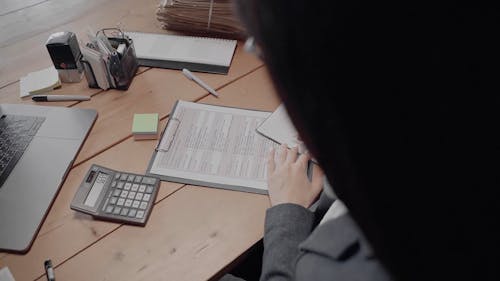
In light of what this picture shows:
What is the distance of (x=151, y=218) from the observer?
798mm

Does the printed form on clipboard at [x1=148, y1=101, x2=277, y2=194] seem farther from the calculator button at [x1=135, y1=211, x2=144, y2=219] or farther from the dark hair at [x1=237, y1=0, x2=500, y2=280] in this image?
the dark hair at [x1=237, y1=0, x2=500, y2=280]

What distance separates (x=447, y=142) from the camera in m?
0.25

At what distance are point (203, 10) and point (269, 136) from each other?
49 centimetres

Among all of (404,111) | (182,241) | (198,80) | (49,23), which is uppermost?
(404,111)

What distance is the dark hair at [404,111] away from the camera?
0.71 feet

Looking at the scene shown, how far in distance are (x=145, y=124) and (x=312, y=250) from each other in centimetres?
50

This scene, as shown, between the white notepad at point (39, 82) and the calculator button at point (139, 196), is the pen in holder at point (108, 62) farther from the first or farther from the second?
the calculator button at point (139, 196)

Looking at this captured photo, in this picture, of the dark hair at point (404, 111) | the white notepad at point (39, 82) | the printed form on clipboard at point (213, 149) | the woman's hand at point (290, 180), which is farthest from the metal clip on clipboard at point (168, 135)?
the dark hair at point (404, 111)

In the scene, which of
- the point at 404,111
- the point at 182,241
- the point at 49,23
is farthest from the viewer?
the point at 49,23

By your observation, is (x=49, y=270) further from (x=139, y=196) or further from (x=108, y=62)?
(x=108, y=62)

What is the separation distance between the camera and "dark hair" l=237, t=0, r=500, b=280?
0.71 ft

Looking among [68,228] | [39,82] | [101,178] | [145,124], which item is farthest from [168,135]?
[39,82]

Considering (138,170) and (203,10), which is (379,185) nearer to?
(138,170)

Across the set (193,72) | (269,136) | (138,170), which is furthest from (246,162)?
(193,72)
